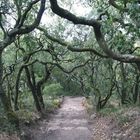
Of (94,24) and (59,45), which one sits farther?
(59,45)

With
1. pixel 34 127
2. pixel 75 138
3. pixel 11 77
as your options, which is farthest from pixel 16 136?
pixel 11 77

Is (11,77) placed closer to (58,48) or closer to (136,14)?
(58,48)

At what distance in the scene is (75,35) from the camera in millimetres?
28500

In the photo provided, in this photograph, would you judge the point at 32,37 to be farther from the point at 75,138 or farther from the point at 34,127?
the point at 75,138

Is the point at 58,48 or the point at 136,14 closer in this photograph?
the point at 136,14

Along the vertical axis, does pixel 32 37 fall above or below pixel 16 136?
above

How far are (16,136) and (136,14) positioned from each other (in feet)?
26.1

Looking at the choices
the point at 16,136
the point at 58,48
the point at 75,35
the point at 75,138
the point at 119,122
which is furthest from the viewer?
the point at 75,35

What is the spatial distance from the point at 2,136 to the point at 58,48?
12.6m

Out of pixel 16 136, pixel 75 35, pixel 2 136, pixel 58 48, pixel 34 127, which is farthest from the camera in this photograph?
pixel 75 35

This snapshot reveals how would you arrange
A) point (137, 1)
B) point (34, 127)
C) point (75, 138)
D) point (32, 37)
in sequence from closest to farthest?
point (137, 1) → point (75, 138) → point (34, 127) → point (32, 37)

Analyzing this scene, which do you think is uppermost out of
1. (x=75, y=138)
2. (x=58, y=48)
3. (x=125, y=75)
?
(x=58, y=48)

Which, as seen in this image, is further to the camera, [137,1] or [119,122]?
[119,122]

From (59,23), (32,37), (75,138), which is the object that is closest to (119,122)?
(75,138)
